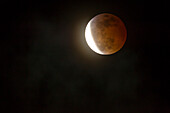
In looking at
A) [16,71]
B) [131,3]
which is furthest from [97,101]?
[131,3]

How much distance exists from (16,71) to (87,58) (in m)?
1.26

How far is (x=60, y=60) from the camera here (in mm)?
2656

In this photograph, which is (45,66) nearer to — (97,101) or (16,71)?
(16,71)

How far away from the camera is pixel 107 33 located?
189cm

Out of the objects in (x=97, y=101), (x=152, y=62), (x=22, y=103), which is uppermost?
(x=152, y=62)

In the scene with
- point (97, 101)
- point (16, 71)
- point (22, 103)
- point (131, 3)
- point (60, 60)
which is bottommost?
point (22, 103)

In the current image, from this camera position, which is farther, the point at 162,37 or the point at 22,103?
the point at 162,37

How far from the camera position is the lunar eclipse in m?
1.89

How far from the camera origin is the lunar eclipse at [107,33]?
74.3 inches

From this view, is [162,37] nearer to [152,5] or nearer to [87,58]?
[152,5]

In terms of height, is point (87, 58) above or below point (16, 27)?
below

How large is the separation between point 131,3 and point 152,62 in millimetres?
1141

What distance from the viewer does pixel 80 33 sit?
2.65 m

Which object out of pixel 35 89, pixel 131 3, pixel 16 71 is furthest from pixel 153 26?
pixel 16 71
